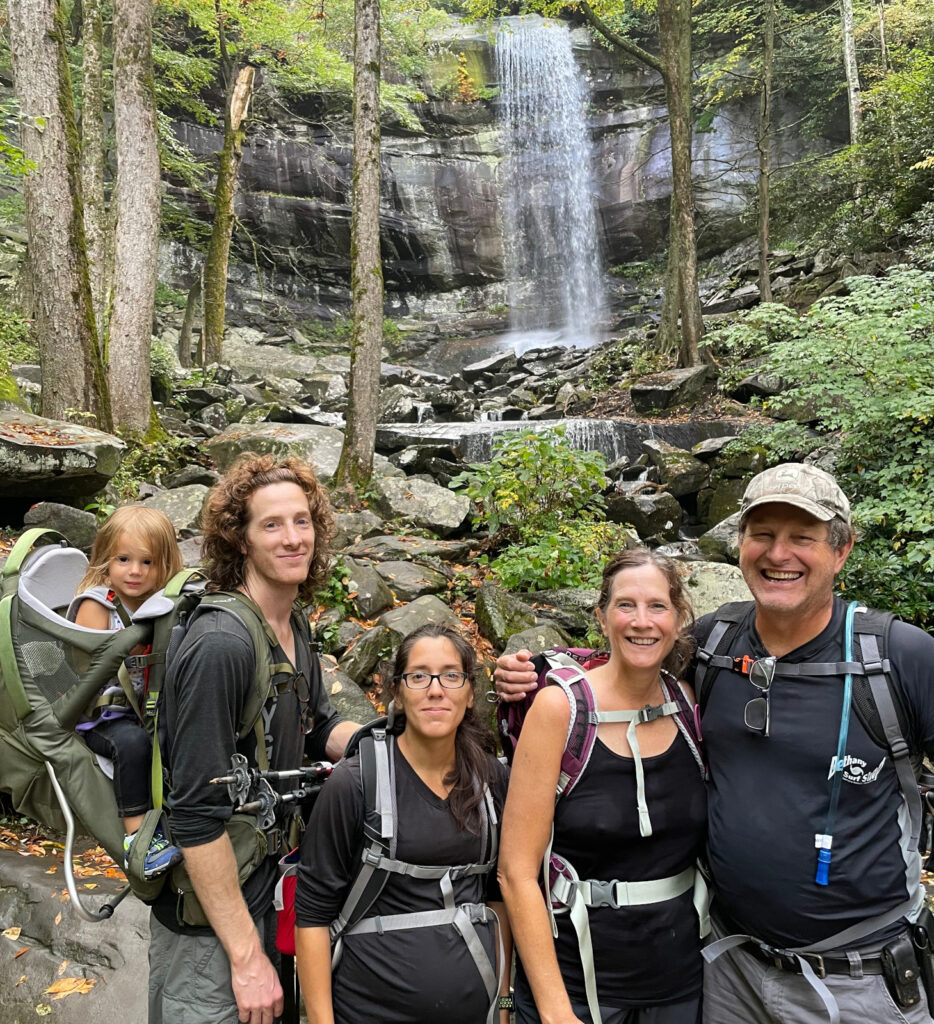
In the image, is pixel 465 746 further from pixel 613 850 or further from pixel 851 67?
pixel 851 67

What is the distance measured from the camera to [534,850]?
70.7 inches

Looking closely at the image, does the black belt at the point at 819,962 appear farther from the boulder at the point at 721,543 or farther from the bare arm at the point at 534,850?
the boulder at the point at 721,543

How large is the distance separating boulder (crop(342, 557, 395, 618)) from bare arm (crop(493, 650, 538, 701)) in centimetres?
400

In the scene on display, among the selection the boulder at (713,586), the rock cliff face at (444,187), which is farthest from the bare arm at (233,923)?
the rock cliff face at (444,187)

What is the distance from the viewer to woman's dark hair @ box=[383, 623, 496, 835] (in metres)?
1.87

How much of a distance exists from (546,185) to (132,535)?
2864 cm

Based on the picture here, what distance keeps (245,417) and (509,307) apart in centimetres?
1675

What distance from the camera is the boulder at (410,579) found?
254 inches

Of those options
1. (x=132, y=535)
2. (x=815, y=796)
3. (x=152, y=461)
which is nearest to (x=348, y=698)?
(x=132, y=535)

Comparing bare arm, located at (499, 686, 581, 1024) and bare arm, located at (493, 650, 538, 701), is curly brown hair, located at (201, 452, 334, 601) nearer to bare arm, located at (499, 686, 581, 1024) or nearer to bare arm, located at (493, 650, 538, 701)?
bare arm, located at (493, 650, 538, 701)

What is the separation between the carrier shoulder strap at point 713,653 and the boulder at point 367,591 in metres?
4.18

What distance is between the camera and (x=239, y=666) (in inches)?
70.1

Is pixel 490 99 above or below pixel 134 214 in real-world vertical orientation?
above

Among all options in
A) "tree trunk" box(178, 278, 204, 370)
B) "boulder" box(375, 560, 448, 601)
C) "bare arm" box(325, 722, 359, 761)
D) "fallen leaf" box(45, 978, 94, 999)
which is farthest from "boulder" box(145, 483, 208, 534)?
"tree trunk" box(178, 278, 204, 370)
